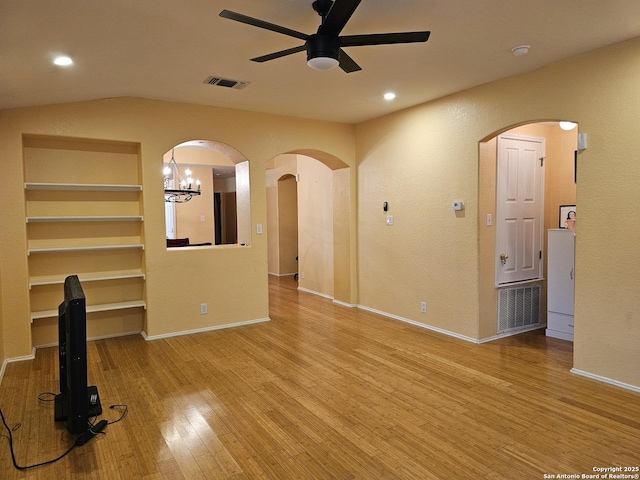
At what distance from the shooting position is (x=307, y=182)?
7.54 m

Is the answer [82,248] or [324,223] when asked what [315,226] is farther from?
[82,248]

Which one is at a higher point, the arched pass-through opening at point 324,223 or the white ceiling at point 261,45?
the white ceiling at point 261,45

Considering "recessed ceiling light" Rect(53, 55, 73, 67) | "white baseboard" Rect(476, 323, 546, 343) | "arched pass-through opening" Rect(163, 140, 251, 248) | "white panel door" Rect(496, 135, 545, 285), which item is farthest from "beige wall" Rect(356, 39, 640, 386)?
"recessed ceiling light" Rect(53, 55, 73, 67)

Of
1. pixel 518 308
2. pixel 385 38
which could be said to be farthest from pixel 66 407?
pixel 518 308

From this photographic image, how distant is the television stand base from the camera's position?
Answer: 9.53 ft

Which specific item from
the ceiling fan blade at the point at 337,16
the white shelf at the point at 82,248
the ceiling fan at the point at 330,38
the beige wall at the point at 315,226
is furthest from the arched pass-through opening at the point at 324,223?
the ceiling fan blade at the point at 337,16

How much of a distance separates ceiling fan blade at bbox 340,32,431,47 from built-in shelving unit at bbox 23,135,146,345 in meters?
3.22

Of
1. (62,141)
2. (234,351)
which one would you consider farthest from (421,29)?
(62,141)

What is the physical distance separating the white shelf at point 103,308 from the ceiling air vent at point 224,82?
99.8 inches

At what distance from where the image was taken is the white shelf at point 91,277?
434 centimetres

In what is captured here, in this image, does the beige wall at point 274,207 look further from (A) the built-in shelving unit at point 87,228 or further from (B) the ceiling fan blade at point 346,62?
(B) the ceiling fan blade at point 346,62

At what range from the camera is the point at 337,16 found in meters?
2.14

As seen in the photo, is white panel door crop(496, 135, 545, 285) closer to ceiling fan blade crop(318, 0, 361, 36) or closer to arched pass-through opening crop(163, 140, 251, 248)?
ceiling fan blade crop(318, 0, 361, 36)

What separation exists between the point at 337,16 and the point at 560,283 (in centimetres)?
390
